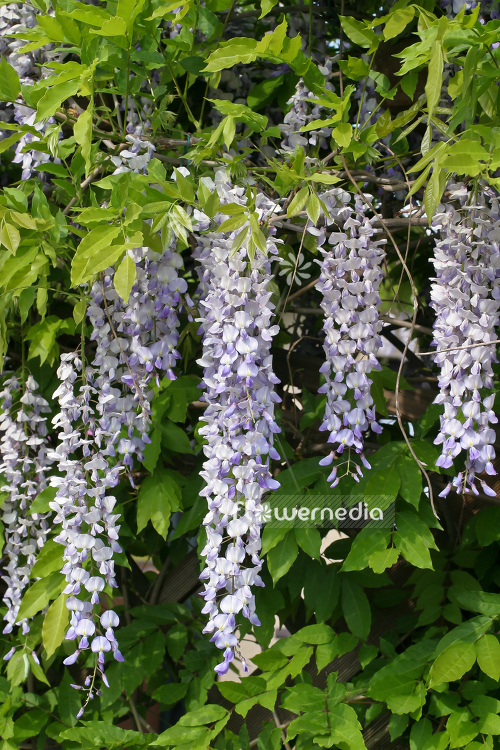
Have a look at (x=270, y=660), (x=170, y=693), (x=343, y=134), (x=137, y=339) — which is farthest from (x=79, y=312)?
(x=170, y=693)

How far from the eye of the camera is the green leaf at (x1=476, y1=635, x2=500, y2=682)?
1.26m

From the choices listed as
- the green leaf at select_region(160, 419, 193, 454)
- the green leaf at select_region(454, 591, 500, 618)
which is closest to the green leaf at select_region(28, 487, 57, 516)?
the green leaf at select_region(160, 419, 193, 454)

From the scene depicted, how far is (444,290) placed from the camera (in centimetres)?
121

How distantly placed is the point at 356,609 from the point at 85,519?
612 millimetres

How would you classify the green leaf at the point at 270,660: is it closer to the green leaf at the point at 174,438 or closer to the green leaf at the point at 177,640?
the green leaf at the point at 177,640

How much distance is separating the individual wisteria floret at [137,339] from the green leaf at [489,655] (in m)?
0.73

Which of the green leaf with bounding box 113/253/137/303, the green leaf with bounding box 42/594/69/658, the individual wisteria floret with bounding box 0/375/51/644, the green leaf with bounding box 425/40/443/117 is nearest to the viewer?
the green leaf with bounding box 425/40/443/117

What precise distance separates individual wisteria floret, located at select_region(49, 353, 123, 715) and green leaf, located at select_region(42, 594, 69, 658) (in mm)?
100

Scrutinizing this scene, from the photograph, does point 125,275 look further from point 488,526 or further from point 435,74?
point 488,526

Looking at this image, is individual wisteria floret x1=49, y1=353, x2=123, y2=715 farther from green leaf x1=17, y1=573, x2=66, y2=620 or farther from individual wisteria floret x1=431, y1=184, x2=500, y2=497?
individual wisteria floret x1=431, y1=184, x2=500, y2=497

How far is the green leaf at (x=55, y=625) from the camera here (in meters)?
1.41

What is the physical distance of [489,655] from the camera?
128 centimetres

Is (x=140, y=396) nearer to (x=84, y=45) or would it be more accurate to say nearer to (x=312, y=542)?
(x=312, y=542)

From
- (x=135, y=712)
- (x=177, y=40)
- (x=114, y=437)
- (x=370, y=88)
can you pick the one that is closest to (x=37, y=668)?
(x=135, y=712)
